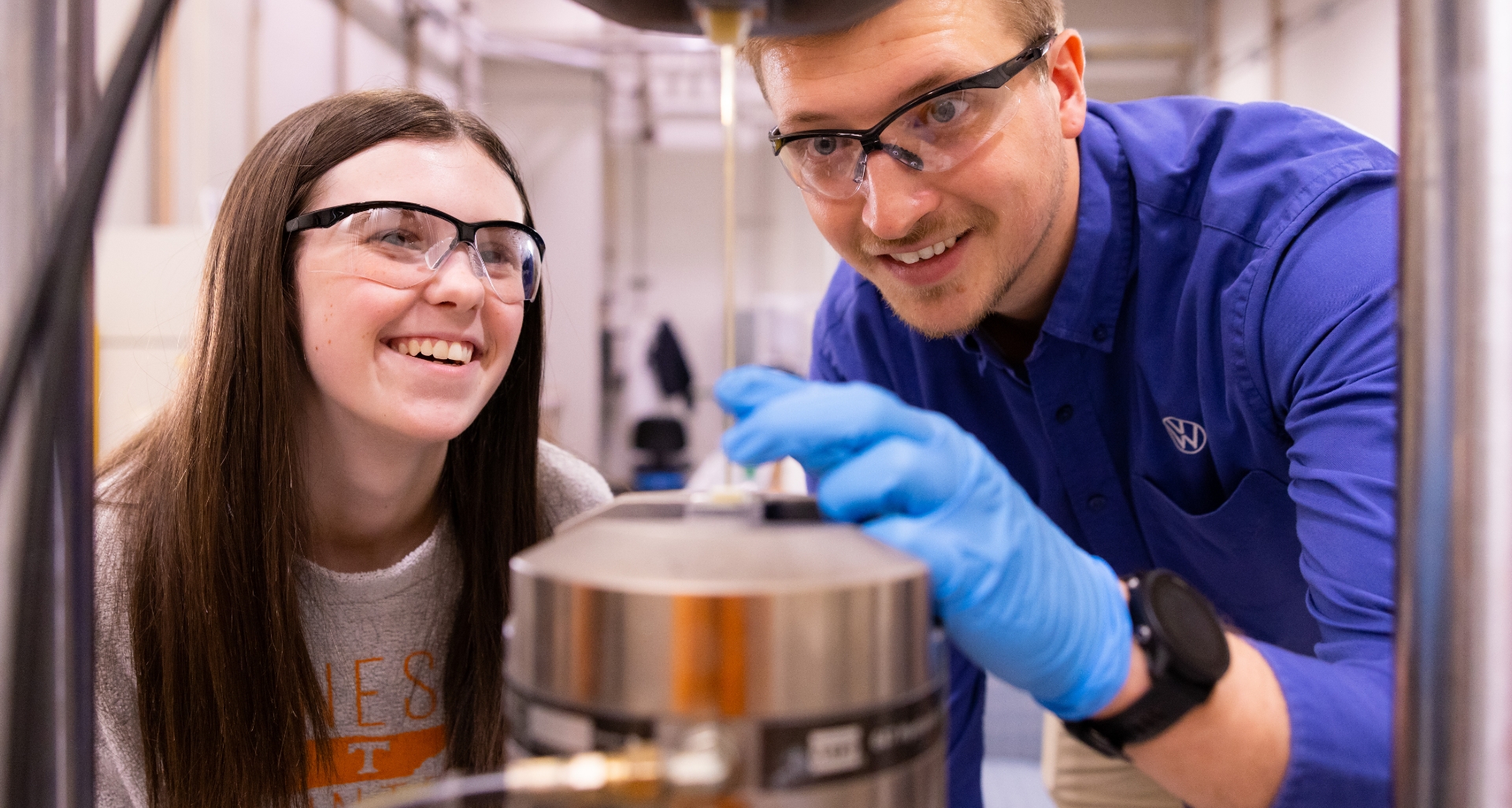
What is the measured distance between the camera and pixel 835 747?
380 mm

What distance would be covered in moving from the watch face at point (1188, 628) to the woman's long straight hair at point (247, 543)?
2.40ft

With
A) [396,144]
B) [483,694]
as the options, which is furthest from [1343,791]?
[396,144]

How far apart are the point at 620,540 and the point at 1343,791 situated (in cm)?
52

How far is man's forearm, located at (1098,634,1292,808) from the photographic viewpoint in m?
0.57

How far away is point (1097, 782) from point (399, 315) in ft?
A: 4.79

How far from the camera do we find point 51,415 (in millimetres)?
418

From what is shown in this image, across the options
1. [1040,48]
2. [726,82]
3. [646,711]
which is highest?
[1040,48]

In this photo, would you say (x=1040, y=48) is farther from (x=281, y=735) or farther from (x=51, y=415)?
(x=281, y=735)

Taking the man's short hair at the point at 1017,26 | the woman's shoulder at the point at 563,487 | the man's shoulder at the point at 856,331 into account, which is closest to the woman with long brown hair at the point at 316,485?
the woman's shoulder at the point at 563,487

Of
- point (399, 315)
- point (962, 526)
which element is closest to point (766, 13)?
point (962, 526)

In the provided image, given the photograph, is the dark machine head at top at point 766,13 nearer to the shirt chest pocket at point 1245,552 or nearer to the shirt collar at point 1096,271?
the shirt collar at point 1096,271

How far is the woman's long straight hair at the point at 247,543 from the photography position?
0.94 metres

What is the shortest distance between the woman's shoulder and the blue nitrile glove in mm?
749

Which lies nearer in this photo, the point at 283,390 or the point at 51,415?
the point at 51,415
